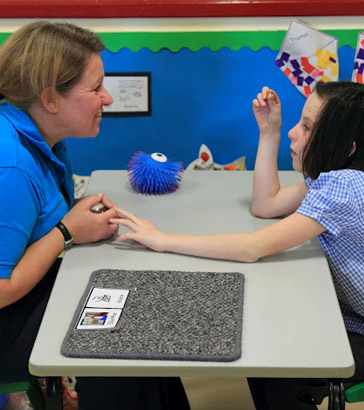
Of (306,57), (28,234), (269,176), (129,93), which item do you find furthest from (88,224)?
(306,57)

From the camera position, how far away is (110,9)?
2.06 metres

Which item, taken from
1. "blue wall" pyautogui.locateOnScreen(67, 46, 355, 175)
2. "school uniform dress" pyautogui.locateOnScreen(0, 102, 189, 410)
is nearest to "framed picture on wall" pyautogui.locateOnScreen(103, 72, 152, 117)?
"blue wall" pyautogui.locateOnScreen(67, 46, 355, 175)

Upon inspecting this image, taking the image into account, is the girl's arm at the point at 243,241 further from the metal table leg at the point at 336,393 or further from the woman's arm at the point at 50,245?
the metal table leg at the point at 336,393

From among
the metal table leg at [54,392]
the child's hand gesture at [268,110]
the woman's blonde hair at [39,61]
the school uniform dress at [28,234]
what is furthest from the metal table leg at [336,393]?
the woman's blonde hair at [39,61]

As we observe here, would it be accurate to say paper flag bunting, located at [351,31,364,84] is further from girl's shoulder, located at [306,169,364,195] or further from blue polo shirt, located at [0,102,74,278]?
blue polo shirt, located at [0,102,74,278]

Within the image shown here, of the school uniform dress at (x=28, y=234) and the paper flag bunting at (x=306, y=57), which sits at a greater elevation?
the paper flag bunting at (x=306, y=57)

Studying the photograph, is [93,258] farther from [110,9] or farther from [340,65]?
[340,65]

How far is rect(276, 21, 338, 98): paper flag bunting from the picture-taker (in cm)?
209

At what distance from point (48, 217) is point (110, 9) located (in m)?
0.92

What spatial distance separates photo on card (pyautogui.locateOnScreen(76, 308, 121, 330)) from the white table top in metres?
0.03

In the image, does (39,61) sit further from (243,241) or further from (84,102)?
(243,241)

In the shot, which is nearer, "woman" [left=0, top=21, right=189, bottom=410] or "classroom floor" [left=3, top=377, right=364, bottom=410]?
"woman" [left=0, top=21, right=189, bottom=410]

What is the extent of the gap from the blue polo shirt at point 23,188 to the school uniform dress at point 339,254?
572mm

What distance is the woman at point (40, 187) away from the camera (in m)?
1.31
